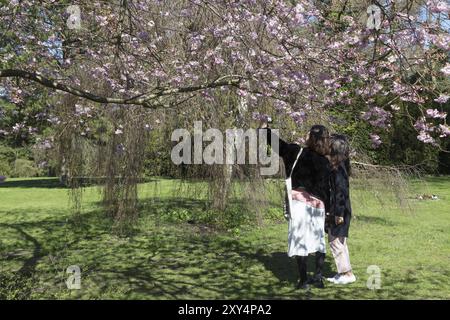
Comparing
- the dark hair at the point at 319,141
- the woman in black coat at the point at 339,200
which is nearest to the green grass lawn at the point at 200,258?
the woman in black coat at the point at 339,200

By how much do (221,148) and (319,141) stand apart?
3.10 meters

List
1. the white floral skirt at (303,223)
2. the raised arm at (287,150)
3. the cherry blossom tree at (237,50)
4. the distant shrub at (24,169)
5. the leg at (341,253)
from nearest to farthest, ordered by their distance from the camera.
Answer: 1. the cherry blossom tree at (237,50)
2. the white floral skirt at (303,223)
3. the raised arm at (287,150)
4. the leg at (341,253)
5. the distant shrub at (24,169)

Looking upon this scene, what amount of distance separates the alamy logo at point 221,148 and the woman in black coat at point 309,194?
2629mm

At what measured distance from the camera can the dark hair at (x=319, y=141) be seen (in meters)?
4.84

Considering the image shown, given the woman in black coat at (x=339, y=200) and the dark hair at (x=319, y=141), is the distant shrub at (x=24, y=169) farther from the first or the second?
the dark hair at (x=319, y=141)

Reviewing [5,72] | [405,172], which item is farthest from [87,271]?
[405,172]

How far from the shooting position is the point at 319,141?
15.9 feet

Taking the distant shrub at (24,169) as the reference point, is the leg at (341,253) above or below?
below

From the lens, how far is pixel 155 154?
872 centimetres

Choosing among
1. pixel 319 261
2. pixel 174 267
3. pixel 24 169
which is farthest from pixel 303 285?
pixel 24 169

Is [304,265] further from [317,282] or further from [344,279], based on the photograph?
[344,279]

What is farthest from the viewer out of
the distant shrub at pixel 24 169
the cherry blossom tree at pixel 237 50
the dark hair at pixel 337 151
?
the distant shrub at pixel 24 169

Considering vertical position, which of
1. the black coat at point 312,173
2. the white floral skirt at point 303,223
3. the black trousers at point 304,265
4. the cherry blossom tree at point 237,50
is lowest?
the black trousers at point 304,265
